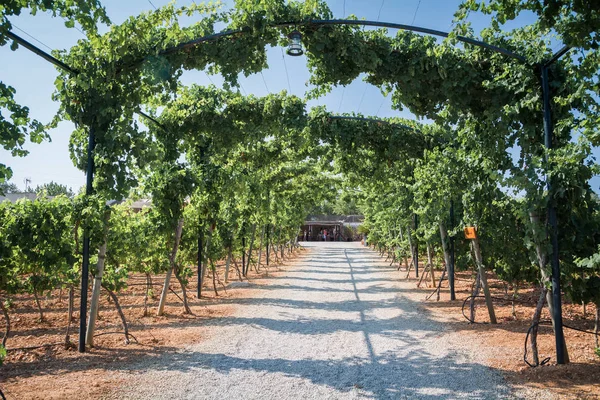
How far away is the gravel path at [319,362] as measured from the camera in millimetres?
4723

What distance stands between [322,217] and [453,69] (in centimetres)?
5355

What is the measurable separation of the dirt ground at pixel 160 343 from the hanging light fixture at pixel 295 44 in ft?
14.6

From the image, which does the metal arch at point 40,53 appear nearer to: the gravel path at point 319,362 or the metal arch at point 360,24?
Answer: the metal arch at point 360,24

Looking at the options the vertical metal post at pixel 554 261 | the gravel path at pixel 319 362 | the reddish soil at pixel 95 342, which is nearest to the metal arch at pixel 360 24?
the vertical metal post at pixel 554 261

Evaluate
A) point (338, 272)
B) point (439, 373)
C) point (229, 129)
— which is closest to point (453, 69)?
point (439, 373)

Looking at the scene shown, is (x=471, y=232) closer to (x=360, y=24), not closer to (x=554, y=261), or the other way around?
(x=554, y=261)

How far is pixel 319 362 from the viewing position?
227 inches

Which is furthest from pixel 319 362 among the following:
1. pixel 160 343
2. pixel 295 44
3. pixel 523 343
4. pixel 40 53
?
pixel 40 53

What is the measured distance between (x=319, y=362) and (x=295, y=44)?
408cm

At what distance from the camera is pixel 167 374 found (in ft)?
17.4

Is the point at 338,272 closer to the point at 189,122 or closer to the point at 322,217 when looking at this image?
the point at 189,122

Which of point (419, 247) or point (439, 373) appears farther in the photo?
point (419, 247)

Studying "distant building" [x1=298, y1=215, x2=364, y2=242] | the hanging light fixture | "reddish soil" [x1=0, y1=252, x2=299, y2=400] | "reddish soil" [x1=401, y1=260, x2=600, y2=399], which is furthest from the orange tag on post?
"distant building" [x1=298, y1=215, x2=364, y2=242]

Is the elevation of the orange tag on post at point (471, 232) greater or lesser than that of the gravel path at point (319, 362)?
greater
